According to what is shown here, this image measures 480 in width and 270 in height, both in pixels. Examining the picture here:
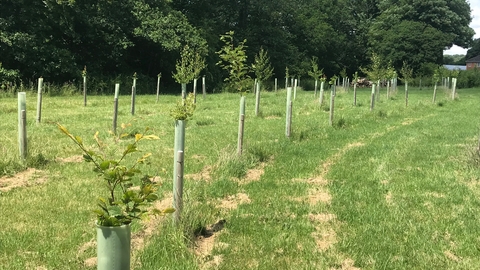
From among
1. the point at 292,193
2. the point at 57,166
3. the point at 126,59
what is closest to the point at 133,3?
the point at 126,59

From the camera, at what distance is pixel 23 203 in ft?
17.2

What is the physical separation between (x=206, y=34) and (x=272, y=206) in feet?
96.7

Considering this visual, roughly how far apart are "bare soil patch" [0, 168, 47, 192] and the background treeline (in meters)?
19.5

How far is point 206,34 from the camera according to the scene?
110ft

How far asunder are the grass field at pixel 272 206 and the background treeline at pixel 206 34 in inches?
688

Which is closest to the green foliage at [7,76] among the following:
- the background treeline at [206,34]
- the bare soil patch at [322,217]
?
the background treeline at [206,34]

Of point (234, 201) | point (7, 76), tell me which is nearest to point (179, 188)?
point (234, 201)

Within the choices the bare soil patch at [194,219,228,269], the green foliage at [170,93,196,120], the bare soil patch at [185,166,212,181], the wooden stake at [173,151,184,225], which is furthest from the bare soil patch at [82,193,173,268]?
the bare soil patch at [185,166,212,181]

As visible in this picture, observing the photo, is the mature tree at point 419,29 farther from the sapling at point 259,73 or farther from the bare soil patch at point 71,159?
the bare soil patch at point 71,159

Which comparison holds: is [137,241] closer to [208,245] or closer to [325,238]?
[208,245]

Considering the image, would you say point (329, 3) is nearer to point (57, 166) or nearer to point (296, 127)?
point (296, 127)

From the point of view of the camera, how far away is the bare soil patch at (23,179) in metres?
5.95

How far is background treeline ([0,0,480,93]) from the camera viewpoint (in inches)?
1003

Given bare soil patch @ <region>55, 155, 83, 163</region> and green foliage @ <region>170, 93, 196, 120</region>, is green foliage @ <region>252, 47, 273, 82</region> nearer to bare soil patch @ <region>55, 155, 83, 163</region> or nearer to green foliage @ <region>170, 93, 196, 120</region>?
bare soil patch @ <region>55, 155, 83, 163</region>
